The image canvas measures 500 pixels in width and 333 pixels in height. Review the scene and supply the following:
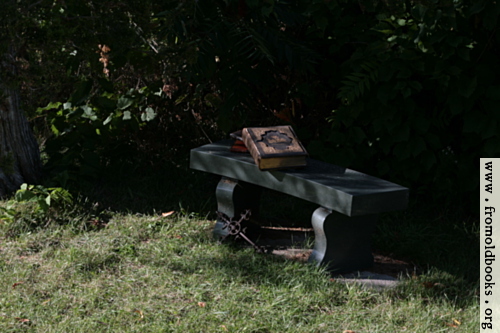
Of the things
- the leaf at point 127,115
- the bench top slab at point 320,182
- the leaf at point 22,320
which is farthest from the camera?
the leaf at point 127,115

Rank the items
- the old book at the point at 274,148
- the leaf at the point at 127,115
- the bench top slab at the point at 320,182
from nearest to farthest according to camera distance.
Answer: the bench top slab at the point at 320,182
the old book at the point at 274,148
the leaf at the point at 127,115

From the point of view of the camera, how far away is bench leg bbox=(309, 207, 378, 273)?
3.67m

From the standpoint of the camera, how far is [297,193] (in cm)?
373

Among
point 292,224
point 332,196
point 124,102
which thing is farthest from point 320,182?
point 124,102

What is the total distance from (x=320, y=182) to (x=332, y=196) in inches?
5.4

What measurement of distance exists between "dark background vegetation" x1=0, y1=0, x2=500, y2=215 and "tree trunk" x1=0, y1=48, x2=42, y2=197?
0.50ft

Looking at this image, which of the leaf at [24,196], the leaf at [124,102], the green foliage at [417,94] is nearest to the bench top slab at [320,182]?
the green foliage at [417,94]

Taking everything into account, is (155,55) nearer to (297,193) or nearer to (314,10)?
(314,10)

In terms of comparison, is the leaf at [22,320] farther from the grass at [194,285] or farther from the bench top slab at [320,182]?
the bench top slab at [320,182]

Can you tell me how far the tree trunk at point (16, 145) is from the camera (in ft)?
15.7

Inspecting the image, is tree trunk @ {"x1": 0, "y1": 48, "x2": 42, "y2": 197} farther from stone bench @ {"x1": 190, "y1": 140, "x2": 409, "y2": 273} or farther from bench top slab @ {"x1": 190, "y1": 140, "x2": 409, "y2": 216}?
stone bench @ {"x1": 190, "y1": 140, "x2": 409, "y2": 273}

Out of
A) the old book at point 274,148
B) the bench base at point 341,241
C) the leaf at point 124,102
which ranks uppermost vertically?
the leaf at point 124,102

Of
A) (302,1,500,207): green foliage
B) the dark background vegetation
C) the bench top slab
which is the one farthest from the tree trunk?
(302,1,500,207): green foliage

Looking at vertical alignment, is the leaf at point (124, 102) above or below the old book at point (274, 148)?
above
